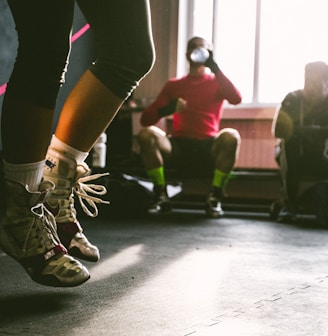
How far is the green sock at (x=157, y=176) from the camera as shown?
3.45m

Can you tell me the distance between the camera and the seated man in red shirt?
11.3 feet

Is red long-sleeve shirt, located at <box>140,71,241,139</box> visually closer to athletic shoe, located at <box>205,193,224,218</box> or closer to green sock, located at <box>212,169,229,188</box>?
green sock, located at <box>212,169,229,188</box>

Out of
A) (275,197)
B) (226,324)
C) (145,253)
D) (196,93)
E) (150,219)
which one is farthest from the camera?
(275,197)

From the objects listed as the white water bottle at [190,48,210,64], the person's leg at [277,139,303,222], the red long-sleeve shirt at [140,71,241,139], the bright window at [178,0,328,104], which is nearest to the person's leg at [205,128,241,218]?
the red long-sleeve shirt at [140,71,241,139]

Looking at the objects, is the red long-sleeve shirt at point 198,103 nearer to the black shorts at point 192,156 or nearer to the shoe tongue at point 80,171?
the black shorts at point 192,156

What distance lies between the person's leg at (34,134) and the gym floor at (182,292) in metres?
0.07

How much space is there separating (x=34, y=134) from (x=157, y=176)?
2.35 metres

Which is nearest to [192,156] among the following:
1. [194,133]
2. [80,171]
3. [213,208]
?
[194,133]

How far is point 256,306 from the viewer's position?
1.10m

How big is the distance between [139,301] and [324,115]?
236 cm

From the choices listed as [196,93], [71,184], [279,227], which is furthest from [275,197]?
[71,184]

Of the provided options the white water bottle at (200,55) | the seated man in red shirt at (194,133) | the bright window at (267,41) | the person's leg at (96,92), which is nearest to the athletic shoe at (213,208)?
the seated man in red shirt at (194,133)

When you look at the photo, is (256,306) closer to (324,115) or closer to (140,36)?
(140,36)

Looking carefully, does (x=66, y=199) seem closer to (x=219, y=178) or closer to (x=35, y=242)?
(x=35, y=242)
